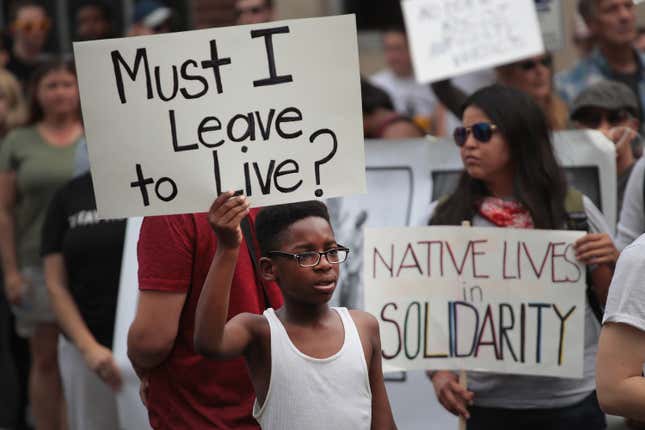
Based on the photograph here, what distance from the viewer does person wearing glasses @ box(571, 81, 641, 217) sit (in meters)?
5.25

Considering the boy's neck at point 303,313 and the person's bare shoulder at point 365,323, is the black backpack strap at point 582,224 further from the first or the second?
the boy's neck at point 303,313

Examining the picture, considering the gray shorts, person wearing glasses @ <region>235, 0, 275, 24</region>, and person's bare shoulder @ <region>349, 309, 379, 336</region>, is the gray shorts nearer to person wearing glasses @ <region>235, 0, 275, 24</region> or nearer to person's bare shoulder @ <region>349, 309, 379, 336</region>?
person wearing glasses @ <region>235, 0, 275, 24</region>

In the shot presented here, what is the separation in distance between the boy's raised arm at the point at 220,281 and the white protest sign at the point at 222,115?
0.57 feet

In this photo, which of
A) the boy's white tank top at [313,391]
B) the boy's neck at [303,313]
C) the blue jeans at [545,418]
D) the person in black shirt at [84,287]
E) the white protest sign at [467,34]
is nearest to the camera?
the boy's white tank top at [313,391]

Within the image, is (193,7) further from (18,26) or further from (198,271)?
(198,271)

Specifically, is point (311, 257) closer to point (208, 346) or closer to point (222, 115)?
point (208, 346)

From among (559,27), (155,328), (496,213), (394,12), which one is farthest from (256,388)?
(394,12)

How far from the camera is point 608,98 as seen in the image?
17.4 ft

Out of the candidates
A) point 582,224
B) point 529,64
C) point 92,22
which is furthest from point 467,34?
point 92,22

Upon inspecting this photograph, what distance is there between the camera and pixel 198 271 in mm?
3516

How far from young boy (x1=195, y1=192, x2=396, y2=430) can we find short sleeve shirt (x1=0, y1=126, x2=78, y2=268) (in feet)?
11.7

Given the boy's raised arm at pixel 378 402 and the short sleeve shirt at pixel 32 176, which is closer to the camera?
the boy's raised arm at pixel 378 402

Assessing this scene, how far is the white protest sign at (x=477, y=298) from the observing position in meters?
4.24

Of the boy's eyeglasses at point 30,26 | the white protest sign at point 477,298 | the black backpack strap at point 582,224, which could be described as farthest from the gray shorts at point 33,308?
the boy's eyeglasses at point 30,26
